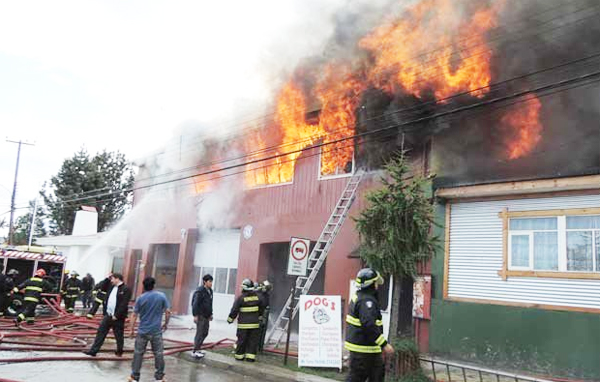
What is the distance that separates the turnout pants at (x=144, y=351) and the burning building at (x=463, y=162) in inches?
243

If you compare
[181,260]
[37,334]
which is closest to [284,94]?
[181,260]

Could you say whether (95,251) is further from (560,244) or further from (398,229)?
(560,244)

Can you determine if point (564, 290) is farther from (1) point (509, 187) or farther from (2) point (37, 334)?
(2) point (37, 334)

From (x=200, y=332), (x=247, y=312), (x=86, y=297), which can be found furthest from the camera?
(x=86, y=297)

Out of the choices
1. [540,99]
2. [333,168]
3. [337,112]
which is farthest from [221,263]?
[540,99]

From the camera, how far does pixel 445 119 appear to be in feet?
38.3

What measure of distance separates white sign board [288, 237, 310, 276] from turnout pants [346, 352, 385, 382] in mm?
3781

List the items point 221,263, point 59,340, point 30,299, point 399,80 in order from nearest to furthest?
1. point 59,340
2. point 30,299
3. point 399,80
4. point 221,263

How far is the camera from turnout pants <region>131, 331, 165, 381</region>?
671 cm

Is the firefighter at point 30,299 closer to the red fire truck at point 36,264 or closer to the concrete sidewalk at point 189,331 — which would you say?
the concrete sidewalk at point 189,331

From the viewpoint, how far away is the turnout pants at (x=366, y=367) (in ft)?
17.0

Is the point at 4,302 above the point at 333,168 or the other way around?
the other way around

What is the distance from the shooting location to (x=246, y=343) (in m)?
9.09

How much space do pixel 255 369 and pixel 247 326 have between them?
0.93 m
